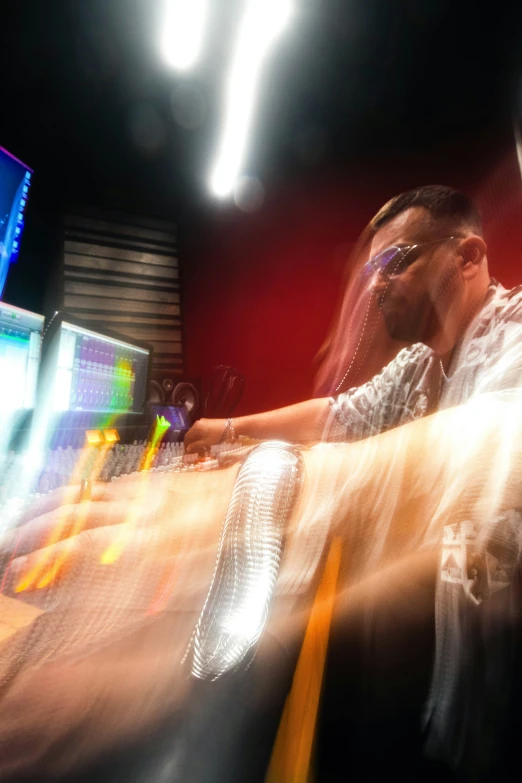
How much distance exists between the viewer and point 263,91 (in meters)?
1.90

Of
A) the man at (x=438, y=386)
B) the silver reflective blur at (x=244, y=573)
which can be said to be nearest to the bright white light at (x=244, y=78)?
the man at (x=438, y=386)

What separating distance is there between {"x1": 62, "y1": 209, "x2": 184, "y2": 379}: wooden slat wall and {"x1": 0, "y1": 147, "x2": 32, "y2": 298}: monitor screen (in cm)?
33

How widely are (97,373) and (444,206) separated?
4.20 feet

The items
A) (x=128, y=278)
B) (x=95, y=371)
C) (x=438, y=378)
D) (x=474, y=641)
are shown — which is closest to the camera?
(x=474, y=641)

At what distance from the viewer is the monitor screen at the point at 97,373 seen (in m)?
1.29

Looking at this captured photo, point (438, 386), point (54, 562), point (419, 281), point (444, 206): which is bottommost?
point (54, 562)

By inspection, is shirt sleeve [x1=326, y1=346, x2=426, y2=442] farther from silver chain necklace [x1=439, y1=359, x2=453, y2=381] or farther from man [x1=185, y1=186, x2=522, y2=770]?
silver chain necklace [x1=439, y1=359, x2=453, y2=381]

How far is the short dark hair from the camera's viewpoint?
156 cm

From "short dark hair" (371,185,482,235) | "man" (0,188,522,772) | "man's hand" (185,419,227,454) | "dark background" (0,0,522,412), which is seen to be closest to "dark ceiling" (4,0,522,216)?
"dark background" (0,0,522,412)

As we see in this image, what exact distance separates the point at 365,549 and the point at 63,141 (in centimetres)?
218

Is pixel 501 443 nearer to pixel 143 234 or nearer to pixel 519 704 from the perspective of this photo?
pixel 519 704

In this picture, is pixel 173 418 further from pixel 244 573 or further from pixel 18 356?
pixel 244 573

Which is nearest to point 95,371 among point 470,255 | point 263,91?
point 470,255

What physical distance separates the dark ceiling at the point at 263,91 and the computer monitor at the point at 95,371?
1007 mm
